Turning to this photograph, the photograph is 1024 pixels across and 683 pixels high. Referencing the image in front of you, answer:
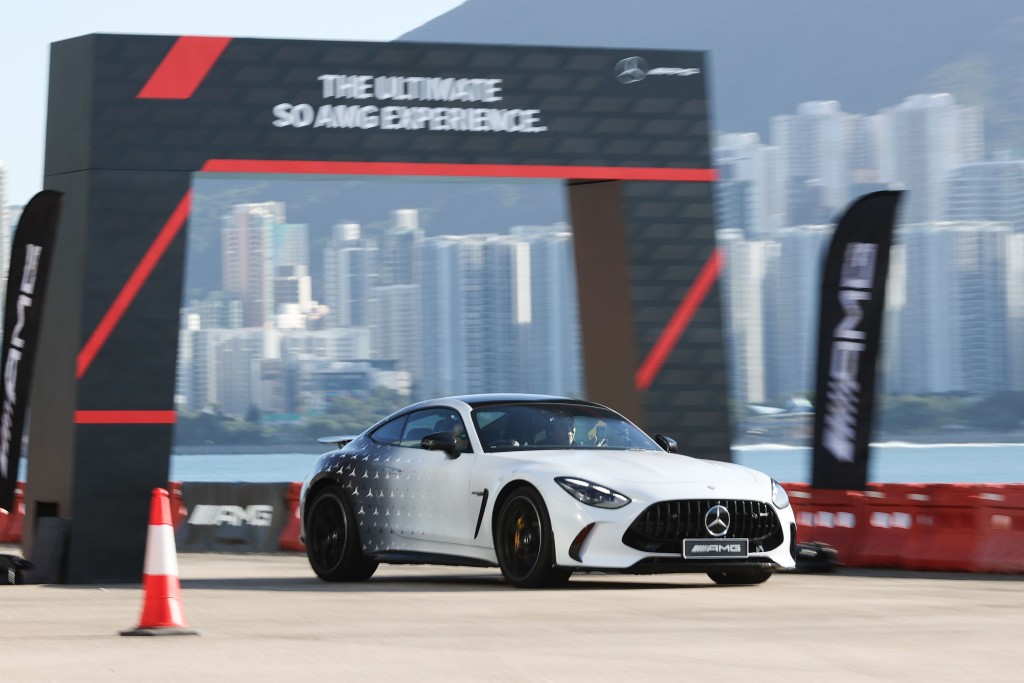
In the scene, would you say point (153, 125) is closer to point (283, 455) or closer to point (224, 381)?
point (224, 381)

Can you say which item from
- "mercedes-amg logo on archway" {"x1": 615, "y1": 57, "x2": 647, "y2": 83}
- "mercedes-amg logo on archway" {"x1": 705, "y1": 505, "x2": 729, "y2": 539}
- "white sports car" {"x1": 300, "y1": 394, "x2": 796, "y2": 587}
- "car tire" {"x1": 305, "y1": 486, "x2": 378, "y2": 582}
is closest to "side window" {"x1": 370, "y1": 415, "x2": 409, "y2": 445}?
"white sports car" {"x1": 300, "y1": 394, "x2": 796, "y2": 587}

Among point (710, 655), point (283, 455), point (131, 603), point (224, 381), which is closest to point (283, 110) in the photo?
point (131, 603)

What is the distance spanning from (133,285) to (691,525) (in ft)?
18.7

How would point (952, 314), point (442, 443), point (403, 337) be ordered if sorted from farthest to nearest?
point (403, 337), point (952, 314), point (442, 443)

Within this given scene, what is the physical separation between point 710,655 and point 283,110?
28.1 feet

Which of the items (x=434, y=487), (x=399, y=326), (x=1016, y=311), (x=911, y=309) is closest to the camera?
(x=434, y=487)

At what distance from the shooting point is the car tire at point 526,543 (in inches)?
440

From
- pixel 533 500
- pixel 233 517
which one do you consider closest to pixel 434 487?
pixel 533 500

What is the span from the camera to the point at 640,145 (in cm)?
1583

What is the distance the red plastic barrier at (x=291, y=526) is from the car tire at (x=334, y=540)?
7.03 metres

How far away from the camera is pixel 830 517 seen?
15578 millimetres

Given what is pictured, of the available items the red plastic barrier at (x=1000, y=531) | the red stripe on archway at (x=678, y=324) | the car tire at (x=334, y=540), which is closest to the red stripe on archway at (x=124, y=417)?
the car tire at (x=334, y=540)

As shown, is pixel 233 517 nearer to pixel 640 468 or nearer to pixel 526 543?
pixel 526 543

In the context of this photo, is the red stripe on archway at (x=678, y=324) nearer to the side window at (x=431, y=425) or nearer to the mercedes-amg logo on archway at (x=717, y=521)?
the side window at (x=431, y=425)
